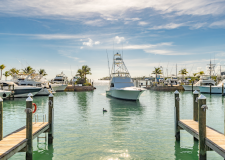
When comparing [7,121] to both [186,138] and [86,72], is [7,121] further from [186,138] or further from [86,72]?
[86,72]

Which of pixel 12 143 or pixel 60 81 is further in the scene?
pixel 60 81

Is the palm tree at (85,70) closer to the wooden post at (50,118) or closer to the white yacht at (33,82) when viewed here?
the white yacht at (33,82)

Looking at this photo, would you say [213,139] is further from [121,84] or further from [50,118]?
[121,84]

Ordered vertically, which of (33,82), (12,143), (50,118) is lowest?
(12,143)

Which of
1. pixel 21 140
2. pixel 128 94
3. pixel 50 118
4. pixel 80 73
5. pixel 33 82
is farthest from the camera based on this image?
pixel 80 73

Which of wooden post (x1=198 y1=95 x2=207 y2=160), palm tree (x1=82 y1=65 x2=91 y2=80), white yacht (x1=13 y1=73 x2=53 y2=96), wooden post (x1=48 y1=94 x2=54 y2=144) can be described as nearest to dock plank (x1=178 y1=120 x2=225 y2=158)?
wooden post (x1=198 y1=95 x2=207 y2=160)

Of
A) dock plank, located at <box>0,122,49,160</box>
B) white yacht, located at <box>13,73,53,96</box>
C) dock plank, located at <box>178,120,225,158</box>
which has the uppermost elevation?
white yacht, located at <box>13,73,53,96</box>

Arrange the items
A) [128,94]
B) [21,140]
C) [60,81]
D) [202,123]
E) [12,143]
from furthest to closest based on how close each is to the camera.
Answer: [60,81]
[128,94]
[21,140]
[202,123]
[12,143]

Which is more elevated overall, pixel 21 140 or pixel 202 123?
pixel 202 123

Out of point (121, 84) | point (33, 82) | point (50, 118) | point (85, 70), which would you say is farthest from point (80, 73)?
point (50, 118)

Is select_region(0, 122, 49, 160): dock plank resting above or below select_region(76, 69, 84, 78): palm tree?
below

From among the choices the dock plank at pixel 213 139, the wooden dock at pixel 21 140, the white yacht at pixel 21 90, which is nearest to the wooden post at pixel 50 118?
the wooden dock at pixel 21 140

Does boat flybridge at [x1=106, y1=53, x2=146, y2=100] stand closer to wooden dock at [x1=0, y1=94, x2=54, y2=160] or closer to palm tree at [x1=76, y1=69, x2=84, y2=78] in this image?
wooden dock at [x1=0, y1=94, x2=54, y2=160]

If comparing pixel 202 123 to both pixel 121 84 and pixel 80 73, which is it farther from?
pixel 80 73
